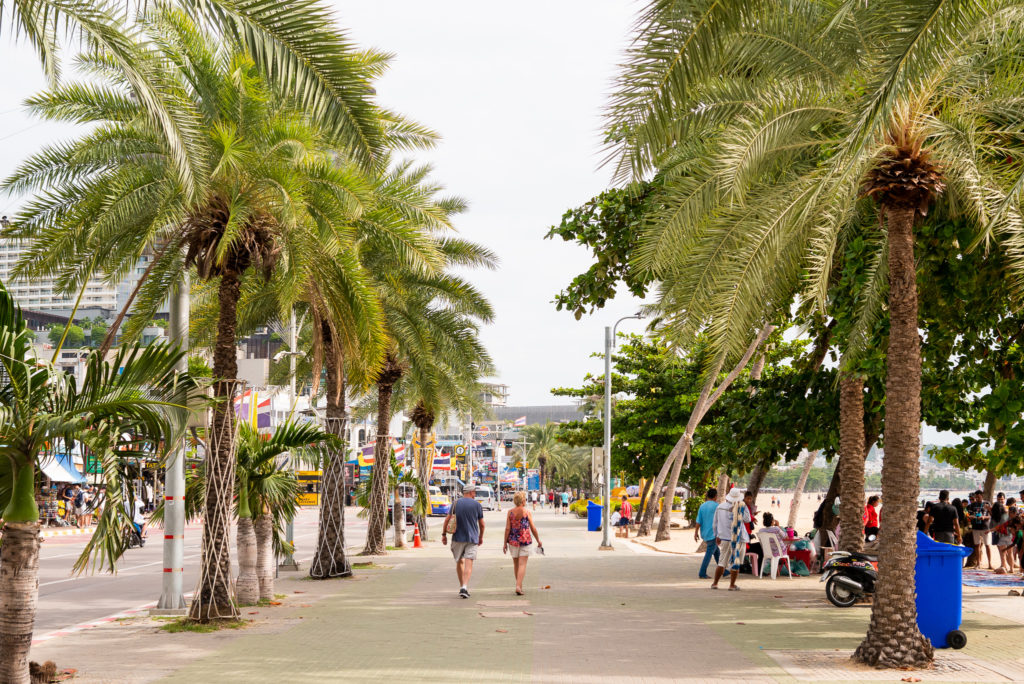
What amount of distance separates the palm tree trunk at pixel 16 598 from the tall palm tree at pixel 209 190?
5020 mm

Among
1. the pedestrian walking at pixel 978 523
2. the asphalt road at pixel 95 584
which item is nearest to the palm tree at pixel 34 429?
the asphalt road at pixel 95 584

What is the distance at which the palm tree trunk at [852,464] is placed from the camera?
1620 centimetres

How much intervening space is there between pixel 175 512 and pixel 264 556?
6.34ft

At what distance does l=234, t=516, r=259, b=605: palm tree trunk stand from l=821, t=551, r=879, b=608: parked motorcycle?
818 cm

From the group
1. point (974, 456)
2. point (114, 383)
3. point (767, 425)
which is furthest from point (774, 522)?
point (114, 383)

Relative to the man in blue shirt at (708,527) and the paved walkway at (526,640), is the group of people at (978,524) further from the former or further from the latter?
the man in blue shirt at (708,527)

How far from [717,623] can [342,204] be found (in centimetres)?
745

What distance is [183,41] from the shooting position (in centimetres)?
1284

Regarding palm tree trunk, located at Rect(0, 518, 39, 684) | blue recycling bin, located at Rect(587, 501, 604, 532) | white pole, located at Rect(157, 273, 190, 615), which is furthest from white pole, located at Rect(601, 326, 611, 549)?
palm tree trunk, located at Rect(0, 518, 39, 684)

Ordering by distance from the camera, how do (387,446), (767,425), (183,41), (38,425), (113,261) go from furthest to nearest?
1. (387,446)
2. (767,425)
3. (113,261)
4. (183,41)
5. (38,425)

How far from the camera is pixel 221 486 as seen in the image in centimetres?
1322

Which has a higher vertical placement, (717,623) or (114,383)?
(114,383)

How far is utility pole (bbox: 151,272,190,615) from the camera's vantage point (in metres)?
13.8

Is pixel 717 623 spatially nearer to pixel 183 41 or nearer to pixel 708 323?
pixel 708 323
